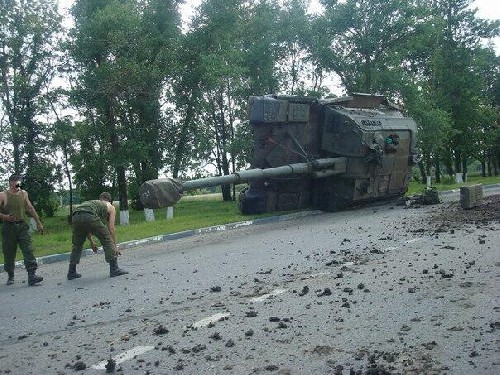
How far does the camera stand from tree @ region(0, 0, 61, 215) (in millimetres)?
24172

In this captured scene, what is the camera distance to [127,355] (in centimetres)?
428

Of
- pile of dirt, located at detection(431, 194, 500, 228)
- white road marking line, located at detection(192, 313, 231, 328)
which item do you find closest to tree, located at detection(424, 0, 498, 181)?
pile of dirt, located at detection(431, 194, 500, 228)

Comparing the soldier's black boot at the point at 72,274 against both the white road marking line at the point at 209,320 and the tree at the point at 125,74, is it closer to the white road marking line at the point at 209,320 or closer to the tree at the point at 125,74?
the white road marking line at the point at 209,320

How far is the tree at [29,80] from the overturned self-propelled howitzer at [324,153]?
37.9 feet

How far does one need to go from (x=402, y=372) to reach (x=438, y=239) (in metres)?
6.48

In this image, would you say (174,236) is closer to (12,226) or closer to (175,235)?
(175,235)

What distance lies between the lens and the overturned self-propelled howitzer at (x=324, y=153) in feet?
52.0

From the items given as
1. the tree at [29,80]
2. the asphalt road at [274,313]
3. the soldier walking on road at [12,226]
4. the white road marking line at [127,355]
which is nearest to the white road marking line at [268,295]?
the asphalt road at [274,313]

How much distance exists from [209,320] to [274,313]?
0.66 m

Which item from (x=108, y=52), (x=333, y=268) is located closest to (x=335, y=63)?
(x=108, y=52)

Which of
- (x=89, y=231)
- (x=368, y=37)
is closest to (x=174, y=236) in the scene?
(x=89, y=231)

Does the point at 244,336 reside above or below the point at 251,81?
below

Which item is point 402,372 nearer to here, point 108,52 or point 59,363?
point 59,363

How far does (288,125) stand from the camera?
16.4 m
